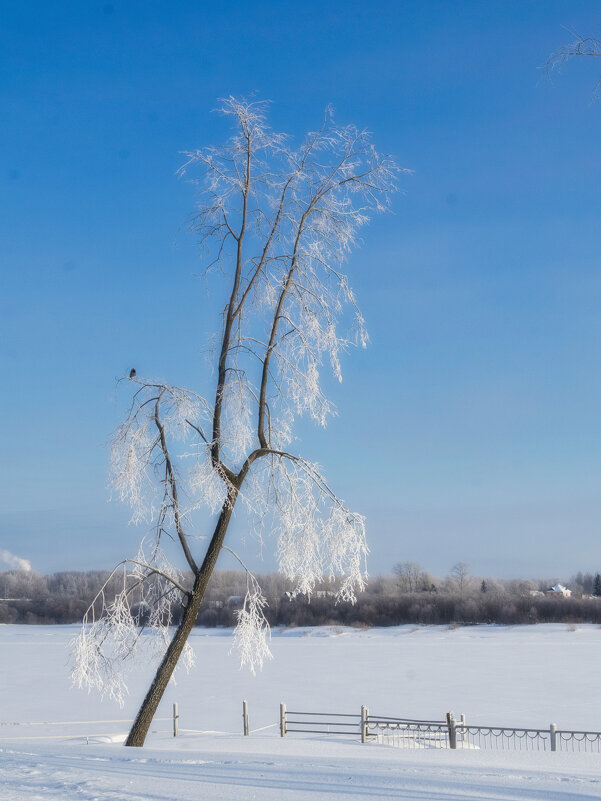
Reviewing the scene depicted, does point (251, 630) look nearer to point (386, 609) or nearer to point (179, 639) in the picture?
point (179, 639)

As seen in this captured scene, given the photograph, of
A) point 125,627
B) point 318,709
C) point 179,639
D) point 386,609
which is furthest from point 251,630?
point 386,609

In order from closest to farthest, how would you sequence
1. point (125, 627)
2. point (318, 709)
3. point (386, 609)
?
1. point (125, 627)
2. point (318, 709)
3. point (386, 609)

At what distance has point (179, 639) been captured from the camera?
424 inches

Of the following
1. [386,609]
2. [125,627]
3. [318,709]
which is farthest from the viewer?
[386,609]

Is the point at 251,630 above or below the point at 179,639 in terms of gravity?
above

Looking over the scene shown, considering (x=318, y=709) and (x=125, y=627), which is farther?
(x=318, y=709)

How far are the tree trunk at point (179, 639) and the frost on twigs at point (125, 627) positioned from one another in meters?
0.30

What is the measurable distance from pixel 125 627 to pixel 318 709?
17213 mm

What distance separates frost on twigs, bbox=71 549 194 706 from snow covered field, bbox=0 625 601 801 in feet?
3.09

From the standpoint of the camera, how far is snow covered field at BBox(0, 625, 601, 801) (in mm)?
5984

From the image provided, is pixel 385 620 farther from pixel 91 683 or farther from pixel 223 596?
pixel 91 683

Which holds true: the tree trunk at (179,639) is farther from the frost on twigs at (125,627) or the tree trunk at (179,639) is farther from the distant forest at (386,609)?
the distant forest at (386,609)

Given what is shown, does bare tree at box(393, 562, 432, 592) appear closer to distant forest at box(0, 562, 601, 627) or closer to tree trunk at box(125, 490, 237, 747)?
distant forest at box(0, 562, 601, 627)

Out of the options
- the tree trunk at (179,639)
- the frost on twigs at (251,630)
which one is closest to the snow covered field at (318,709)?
the tree trunk at (179,639)
